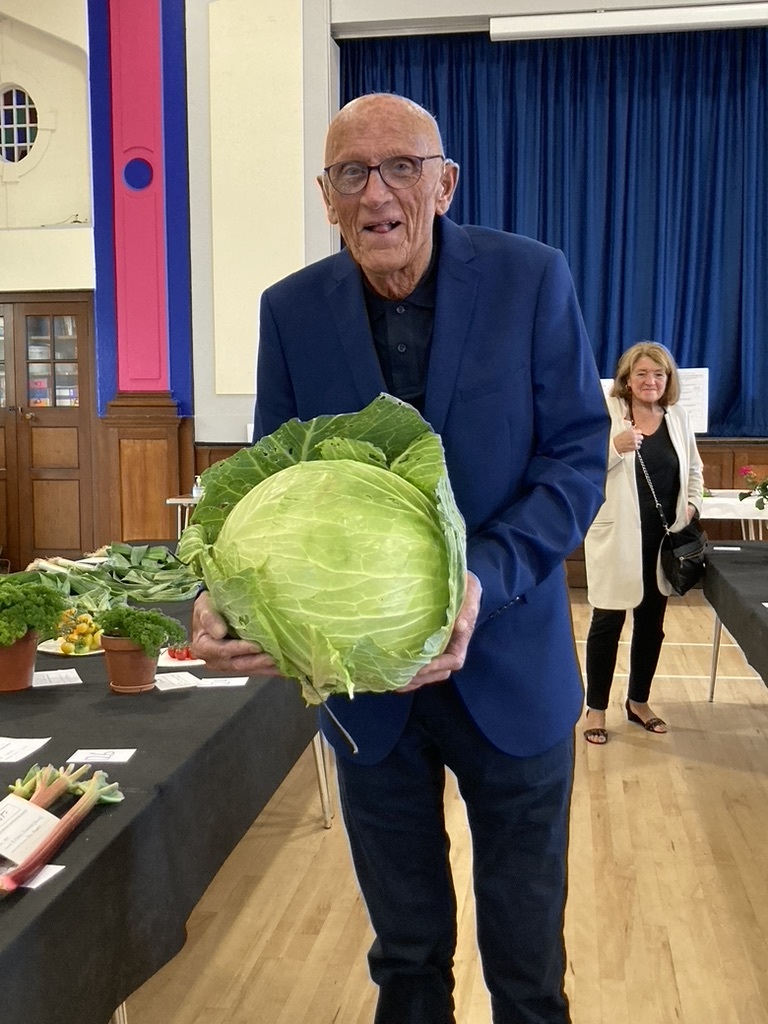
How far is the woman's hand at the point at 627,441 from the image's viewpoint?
3.90 m

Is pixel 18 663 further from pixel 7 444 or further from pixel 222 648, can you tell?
pixel 7 444

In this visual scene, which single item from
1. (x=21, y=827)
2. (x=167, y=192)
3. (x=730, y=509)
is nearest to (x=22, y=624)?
(x=21, y=827)

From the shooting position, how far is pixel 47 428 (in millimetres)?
8609

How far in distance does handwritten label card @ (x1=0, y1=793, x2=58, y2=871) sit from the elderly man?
0.45 metres

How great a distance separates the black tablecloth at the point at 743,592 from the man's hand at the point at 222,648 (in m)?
2.15

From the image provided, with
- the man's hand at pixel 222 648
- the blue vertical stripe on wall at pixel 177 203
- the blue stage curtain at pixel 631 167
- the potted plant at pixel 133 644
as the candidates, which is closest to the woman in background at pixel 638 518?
the potted plant at pixel 133 644

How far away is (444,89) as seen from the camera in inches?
315

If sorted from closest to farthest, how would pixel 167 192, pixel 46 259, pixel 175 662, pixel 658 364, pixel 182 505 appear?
pixel 175 662 < pixel 658 364 < pixel 182 505 < pixel 167 192 < pixel 46 259

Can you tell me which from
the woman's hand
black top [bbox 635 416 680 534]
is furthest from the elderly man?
black top [bbox 635 416 680 534]

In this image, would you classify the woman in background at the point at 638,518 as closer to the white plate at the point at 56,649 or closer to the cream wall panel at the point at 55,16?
the white plate at the point at 56,649

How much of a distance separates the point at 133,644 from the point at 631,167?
691cm

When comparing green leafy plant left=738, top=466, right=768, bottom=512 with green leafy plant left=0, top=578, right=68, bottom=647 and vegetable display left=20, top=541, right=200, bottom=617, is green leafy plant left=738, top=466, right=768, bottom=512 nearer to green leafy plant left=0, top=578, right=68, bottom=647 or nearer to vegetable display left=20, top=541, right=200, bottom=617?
vegetable display left=20, top=541, right=200, bottom=617

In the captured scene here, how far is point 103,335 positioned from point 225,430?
1.30 m

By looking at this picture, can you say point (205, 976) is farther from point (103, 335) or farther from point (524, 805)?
point (103, 335)
